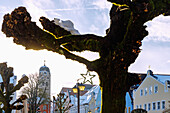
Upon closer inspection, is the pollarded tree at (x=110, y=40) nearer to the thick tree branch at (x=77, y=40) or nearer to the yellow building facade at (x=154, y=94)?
the thick tree branch at (x=77, y=40)

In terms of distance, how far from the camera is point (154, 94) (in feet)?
121

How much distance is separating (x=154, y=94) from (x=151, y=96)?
3.29ft

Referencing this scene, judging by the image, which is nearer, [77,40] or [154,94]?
[77,40]

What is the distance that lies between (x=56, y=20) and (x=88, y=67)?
138cm

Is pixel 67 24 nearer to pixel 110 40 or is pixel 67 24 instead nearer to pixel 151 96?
pixel 110 40

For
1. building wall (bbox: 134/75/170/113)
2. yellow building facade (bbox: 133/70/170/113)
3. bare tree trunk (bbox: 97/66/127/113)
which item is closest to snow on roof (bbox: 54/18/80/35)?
bare tree trunk (bbox: 97/66/127/113)

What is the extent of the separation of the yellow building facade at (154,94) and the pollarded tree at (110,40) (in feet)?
94.0

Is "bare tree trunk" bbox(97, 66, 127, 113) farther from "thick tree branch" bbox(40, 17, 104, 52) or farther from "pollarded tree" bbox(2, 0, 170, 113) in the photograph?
"thick tree branch" bbox(40, 17, 104, 52)

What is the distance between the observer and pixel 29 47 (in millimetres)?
6102

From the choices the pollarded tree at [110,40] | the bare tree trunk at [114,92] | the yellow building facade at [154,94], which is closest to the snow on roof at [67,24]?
the pollarded tree at [110,40]

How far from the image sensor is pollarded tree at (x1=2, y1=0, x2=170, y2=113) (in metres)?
5.35

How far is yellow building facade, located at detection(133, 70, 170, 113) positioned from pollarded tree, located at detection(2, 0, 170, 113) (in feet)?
94.0

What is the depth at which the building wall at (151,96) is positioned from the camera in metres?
34.7

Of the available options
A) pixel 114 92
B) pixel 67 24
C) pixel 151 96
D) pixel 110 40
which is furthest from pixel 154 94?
pixel 114 92
